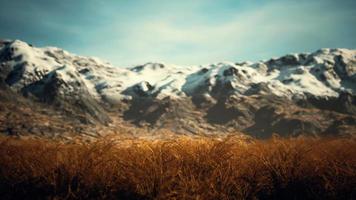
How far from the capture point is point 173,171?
4.69 meters

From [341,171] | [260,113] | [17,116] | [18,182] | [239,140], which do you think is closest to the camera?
[18,182]

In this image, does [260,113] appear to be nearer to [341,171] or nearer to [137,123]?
[137,123]

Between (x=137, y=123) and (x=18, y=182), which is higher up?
(x=18, y=182)

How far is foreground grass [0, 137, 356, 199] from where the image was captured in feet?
14.8

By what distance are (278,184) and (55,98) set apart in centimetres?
18810

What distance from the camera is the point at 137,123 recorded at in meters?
193

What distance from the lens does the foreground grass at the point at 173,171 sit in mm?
4516

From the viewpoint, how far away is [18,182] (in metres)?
4.68

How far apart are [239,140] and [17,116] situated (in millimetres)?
161924

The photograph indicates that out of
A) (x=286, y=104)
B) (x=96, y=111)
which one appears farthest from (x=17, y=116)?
(x=286, y=104)

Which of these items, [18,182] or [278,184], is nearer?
[18,182]

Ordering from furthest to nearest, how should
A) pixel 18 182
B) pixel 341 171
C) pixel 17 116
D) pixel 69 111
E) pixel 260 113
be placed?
pixel 260 113
pixel 69 111
pixel 17 116
pixel 341 171
pixel 18 182

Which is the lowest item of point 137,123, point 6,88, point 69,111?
point 137,123

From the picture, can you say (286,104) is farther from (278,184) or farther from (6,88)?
(278,184)
